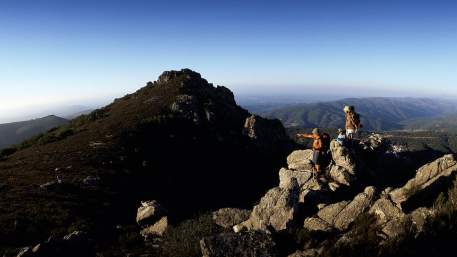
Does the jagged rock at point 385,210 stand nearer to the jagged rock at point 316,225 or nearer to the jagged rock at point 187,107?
the jagged rock at point 316,225

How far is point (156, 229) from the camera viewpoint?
2408cm

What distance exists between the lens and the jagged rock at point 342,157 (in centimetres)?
3083

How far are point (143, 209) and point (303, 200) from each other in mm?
11217

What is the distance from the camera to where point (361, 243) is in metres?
14.6

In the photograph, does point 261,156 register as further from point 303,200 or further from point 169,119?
point 303,200

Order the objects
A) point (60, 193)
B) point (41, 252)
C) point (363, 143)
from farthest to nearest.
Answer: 1. point (363, 143)
2. point (60, 193)
3. point (41, 252)

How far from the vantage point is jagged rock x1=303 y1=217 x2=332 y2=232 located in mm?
19087

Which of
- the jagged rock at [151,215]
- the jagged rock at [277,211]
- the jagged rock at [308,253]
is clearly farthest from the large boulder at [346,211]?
the jagged rock at [151,215]

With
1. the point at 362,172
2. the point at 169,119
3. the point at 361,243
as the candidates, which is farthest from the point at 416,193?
the point at 169,119

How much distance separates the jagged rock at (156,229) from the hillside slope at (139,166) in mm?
1209

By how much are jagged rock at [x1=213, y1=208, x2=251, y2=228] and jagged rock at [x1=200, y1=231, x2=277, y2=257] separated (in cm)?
915

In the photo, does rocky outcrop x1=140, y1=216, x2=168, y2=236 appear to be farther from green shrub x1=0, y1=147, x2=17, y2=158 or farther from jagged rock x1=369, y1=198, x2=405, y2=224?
green shrub x1=0, y1=147, x2=17, y2=158

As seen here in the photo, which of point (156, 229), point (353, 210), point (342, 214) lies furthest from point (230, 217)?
point (353, 210)

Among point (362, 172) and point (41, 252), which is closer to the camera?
point (41, 252)
